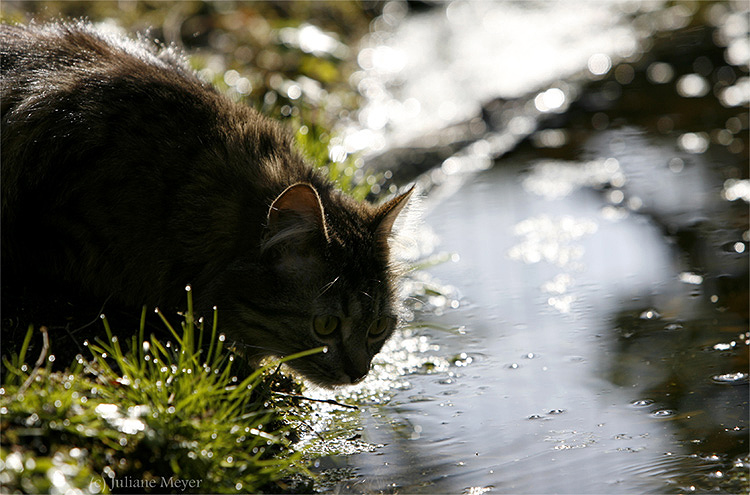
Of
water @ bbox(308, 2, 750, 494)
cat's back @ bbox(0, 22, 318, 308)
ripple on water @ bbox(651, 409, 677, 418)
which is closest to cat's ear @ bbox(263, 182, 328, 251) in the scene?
cat's back @ bbox(0, 22, 318, 308)

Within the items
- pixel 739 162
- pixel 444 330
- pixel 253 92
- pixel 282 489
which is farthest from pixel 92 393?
pixel 739 162

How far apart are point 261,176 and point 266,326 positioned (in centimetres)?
59

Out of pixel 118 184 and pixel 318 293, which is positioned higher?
pixel 118 184

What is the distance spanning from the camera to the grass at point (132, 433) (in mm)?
2389

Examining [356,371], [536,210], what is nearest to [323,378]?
[356,371]

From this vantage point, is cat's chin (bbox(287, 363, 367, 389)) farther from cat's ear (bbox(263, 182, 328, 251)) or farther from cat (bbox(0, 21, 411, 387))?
cat's ear (bbox(263, 182, 328, 251))

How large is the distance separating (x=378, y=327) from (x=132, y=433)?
1.20 metres

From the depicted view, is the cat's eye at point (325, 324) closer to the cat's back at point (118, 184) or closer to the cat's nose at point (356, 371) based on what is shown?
the cat's nose at point (356, 371)

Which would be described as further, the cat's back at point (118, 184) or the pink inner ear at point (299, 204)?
the cat's back at point (118, 184)

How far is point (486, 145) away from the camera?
255 inches

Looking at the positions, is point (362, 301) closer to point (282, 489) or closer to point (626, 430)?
point (282, 489)

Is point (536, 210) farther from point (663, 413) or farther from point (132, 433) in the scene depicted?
point (132, 433)

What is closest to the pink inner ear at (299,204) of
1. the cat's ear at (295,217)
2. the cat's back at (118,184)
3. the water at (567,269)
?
the cat's ear at (295,217)

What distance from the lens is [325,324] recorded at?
3.26 m
